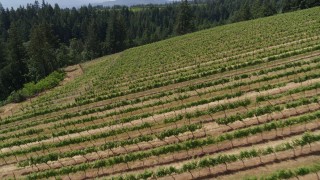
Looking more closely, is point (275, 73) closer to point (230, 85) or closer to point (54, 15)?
point (230, 85)

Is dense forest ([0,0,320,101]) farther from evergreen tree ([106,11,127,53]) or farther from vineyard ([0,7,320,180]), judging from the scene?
vineyard ([0,7,320,180])

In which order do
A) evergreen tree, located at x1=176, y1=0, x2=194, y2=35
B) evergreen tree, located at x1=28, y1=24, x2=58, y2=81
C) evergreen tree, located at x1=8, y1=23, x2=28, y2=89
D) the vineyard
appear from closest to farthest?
the vineyard
evergreen tree, located at x1=28, y1=24, x2=58, y2=81
evergreen tree, located at x1=8, y1=23, x2=28, y2=89
evergreen tree, located at x1=176, y1=0, x2=194, y2=35

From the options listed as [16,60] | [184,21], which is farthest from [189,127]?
[184,21]

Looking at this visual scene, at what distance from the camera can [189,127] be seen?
2247 centimetres

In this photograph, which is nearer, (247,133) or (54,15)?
(247,133)

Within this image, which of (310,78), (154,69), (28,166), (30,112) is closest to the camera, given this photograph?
(28,166)

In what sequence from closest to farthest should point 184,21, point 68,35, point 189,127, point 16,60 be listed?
point 189,127 → point 16,60 → point 184,21 → point 68,35

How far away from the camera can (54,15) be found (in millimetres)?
167875

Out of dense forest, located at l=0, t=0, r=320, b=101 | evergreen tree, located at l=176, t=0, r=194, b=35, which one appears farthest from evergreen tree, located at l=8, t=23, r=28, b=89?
evergreen tree, located at l=176, t=0, r=194, b=35

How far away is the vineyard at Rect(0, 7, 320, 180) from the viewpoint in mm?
17734

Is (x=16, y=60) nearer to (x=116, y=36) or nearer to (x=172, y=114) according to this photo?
(x=116, y=36)

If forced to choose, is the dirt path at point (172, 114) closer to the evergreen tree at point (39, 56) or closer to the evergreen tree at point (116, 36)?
the evergreen tree at point (39, 56)

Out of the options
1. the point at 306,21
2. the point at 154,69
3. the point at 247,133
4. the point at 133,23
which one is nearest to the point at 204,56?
the point at 154,69

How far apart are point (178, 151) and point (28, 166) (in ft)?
34.5
